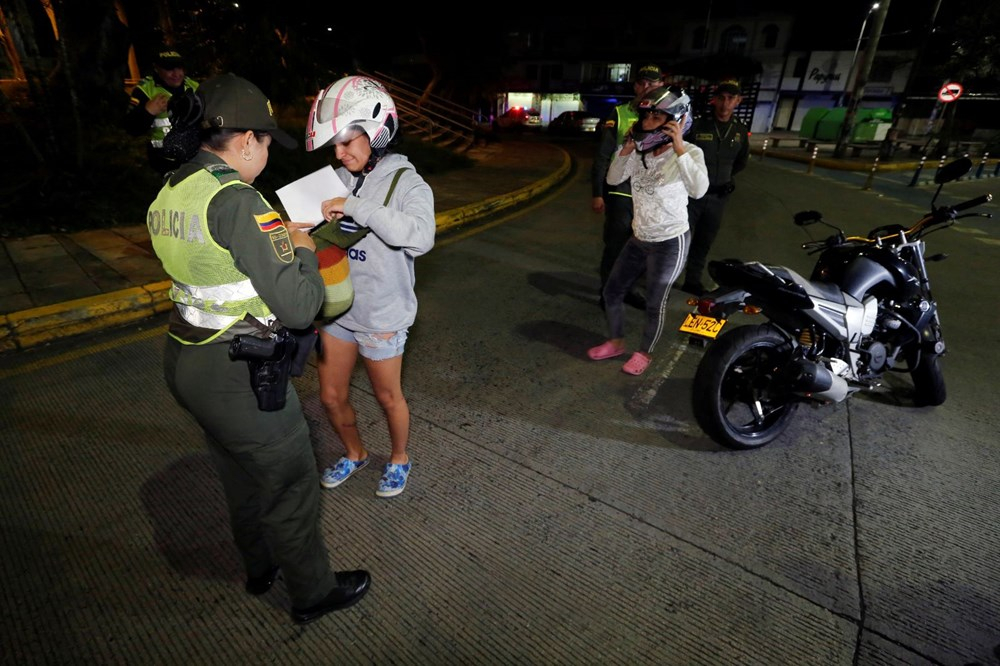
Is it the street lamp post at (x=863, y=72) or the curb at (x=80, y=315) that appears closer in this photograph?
the curb at (x=80, y=315)

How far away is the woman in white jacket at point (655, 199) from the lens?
306 cm

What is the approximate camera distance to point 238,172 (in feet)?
4.91

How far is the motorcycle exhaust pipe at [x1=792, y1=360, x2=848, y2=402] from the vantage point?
2.73 m

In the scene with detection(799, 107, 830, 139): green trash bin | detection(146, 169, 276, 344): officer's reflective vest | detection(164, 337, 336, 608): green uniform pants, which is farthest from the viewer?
detection(799, 107, 830, 139): green trash bin

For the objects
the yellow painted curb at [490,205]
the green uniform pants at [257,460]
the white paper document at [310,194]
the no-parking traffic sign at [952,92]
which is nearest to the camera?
the green uniform pants at [257,460]

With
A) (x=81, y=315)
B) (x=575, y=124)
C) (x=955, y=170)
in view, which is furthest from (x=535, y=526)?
(x=575, y=124)

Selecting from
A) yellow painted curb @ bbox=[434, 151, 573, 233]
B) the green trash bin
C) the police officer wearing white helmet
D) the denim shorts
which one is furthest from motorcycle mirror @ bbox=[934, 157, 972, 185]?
the green trash bin

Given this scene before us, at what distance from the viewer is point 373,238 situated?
2086mm

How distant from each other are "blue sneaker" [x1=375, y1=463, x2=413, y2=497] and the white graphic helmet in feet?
5.19

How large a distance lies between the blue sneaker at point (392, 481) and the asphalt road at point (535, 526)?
6 centimetres

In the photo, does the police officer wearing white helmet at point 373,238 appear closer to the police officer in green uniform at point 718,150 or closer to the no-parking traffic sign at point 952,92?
the police officer in green uniform at point 718,150

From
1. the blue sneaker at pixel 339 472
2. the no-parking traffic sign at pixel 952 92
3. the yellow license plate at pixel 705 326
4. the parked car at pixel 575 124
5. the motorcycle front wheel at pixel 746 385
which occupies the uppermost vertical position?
the no-parking traffic sign at pixel 952 92

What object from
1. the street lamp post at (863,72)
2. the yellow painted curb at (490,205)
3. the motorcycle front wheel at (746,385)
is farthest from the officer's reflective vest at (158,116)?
the street lamp post at (863,72)

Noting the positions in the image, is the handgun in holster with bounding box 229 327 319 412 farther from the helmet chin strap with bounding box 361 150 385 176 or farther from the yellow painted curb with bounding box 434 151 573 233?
the yellow painted curb with bounding box 434 151 573 233
